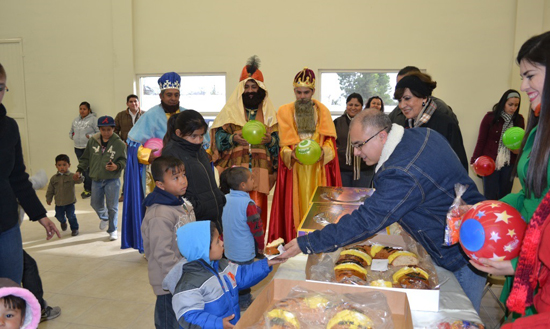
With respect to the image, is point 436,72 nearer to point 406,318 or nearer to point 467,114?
point 467,114

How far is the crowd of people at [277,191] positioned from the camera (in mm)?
1388

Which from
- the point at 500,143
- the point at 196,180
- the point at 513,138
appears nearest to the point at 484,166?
the point at 513,138

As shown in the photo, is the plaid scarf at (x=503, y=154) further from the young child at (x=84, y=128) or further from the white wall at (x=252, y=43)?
the young child at (x=84, y=128)

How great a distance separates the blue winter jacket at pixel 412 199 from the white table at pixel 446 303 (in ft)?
0.43

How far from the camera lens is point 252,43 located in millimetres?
7699

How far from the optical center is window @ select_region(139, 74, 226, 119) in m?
8.08

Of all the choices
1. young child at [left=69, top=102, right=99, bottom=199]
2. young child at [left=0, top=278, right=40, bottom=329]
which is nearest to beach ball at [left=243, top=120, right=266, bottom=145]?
young child at [left=0, top=278, right=40, bottom=329]

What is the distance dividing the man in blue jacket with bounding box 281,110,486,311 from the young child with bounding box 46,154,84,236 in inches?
175

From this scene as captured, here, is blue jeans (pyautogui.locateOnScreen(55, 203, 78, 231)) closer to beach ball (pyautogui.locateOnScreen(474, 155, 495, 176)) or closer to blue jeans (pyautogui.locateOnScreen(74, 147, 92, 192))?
blue jeans (pyautogui.locateOnScreen(74, 147, 92, 192))

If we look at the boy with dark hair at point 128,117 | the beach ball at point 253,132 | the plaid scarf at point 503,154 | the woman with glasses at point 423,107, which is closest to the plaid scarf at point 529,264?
the woman with glasses at point 423,107

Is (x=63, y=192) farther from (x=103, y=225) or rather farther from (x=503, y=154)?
(x=503, y=154)

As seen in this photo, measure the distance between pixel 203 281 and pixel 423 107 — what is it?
82.9 inches

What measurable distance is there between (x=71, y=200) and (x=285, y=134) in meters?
3.00

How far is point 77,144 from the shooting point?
27.2 ft
